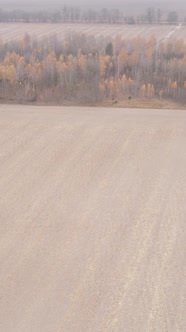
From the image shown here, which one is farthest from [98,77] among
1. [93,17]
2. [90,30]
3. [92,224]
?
[93,17]

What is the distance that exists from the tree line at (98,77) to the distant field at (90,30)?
2264cm

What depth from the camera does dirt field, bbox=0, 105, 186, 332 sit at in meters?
13.8

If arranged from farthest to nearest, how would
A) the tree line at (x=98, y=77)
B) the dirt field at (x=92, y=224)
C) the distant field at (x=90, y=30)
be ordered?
the distant field at (x=90, y=30), the tree line at (x=98, y=77), the dirt field at (x=92, y=224)

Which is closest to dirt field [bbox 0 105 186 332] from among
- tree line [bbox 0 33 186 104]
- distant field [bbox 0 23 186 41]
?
tree line [bbox 0 33 186 104]

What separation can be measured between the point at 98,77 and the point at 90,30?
126 feet

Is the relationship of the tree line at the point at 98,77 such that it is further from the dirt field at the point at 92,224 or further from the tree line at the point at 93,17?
the tree line at the point at 93,17

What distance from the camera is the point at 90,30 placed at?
72188mm

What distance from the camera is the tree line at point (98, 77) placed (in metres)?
34.7

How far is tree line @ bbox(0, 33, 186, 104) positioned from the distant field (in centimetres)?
2264

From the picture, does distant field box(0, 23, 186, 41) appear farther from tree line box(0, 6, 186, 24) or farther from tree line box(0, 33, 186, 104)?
tree line box(0, 33, 186, 104)

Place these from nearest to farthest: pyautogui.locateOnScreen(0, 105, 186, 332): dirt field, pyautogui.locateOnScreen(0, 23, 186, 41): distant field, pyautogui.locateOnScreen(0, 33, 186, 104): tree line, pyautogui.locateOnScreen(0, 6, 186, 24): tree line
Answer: pyautogui.locateOnScreen(0, 105, 186, 332): dirt field
pyautogui.locateOnScreen(0, 33, 186, 104): tree line
pyautogui.locateOnScreen(0, 23, 186, 41): distant field
pyautogui.locateOnScreen(0, 6, 186, 24): tree line

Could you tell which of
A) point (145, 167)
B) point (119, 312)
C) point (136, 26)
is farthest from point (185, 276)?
point (136, 26)

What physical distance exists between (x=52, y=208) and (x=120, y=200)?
3.41 m

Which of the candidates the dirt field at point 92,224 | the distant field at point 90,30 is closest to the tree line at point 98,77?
the dirt field at point 92,224
